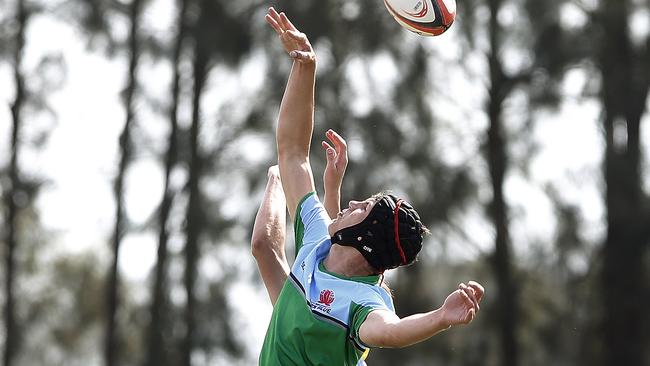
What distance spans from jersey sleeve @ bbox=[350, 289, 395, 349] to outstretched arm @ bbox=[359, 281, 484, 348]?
0.52 feet

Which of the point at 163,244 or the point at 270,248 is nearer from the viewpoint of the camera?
the point at 270,248

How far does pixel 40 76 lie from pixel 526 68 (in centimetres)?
1005

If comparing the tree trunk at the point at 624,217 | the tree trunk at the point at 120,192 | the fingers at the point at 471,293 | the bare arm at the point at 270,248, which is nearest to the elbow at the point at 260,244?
the bare arm at the point at 270,248

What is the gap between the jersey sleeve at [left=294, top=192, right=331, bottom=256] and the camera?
5.84 meters


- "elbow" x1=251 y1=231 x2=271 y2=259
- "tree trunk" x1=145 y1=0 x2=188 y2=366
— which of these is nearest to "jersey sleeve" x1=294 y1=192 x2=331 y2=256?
"elbow" x1=251 y1=231 x2=271 y2=259

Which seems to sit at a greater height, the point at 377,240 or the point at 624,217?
the point at 377,240

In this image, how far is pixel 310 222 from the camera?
19.4 feet

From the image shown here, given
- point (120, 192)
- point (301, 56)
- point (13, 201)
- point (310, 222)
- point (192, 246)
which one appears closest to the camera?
point (310, 222)

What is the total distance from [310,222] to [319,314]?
0.65 m

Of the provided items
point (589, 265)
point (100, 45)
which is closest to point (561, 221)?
point (589, 265)

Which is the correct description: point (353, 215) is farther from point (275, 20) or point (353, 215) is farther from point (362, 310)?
point (275, 20)

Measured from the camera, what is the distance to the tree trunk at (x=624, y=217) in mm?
20656

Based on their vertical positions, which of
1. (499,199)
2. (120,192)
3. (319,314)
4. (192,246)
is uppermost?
(319,314)

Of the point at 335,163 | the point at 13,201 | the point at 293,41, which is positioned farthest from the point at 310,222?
the point at 13,201
